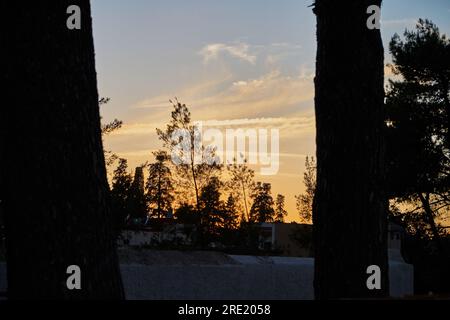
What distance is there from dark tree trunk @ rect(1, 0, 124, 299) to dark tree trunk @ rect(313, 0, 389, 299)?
2.21 m

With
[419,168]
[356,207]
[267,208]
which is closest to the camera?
[356,207]

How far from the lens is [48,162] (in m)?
4.57

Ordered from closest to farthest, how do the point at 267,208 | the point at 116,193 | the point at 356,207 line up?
the point at 356,207
the point at 116,193
the point at 267,208

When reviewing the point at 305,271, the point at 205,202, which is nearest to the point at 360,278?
the point at 305,271

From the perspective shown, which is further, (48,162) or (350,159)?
(350,159)

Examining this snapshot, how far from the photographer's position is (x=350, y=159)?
5918 mm

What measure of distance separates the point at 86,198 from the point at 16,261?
647 millimetres

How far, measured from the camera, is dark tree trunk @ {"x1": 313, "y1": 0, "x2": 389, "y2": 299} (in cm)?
593

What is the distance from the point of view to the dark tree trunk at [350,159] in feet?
19.4

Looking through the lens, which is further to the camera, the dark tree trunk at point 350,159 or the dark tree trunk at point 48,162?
the dark tree trunk at point 350,159

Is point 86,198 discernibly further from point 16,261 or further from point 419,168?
point 419,168

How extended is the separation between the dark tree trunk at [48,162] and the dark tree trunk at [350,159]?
2.21 metres

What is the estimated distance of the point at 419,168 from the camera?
30.9 meters

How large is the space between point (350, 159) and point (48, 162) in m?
2.68
